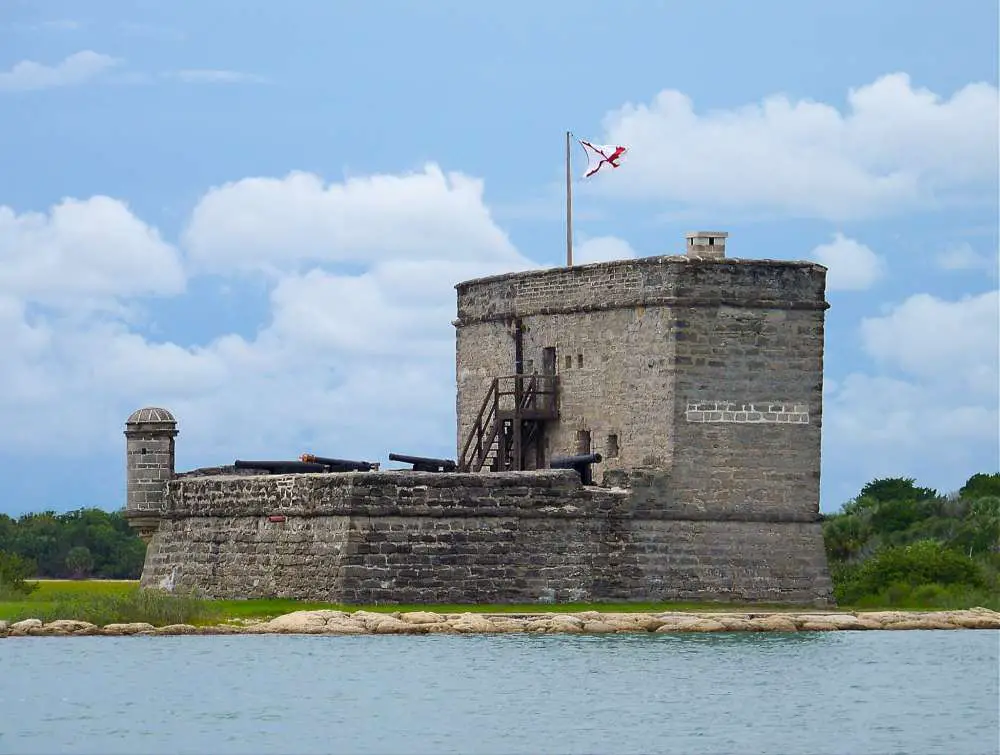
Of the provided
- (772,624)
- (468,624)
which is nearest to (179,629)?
(468,624)

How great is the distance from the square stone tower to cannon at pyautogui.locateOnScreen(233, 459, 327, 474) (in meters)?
4.72

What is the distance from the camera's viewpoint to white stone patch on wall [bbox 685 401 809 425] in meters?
39.1

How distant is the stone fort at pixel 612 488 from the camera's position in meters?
37.5

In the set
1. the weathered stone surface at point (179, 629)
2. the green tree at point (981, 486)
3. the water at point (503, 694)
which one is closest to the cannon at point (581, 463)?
the water at point (503, 694)

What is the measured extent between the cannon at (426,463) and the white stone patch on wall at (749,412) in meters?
5.56

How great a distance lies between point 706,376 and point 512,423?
15.5ft

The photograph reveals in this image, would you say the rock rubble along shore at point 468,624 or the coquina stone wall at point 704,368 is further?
the coquina stone wall at point 704,368

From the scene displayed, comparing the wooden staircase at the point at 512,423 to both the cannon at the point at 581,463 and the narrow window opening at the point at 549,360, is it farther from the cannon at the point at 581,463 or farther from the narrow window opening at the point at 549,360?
the cannon at the point at 581,463

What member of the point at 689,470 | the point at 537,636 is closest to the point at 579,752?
the point at 537,636

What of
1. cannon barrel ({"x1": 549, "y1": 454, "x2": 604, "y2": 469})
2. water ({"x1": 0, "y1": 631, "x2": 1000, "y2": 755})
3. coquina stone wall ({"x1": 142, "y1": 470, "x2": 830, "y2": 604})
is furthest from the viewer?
cannon barrel ({"x1": 549, "y1": 454, "x2": 604, "y2": 469})

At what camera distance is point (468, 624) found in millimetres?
36000

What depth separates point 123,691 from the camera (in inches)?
1182

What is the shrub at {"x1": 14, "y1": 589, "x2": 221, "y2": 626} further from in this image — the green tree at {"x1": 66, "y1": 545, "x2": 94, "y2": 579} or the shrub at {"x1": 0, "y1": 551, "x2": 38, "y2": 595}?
the green tree at {"x1": 66, "y1": 545, "x2": 94, "y2": 579}

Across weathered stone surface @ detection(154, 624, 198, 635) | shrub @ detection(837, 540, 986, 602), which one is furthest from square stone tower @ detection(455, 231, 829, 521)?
weathered stone surface @ detection(154, 624, 198, 635)
